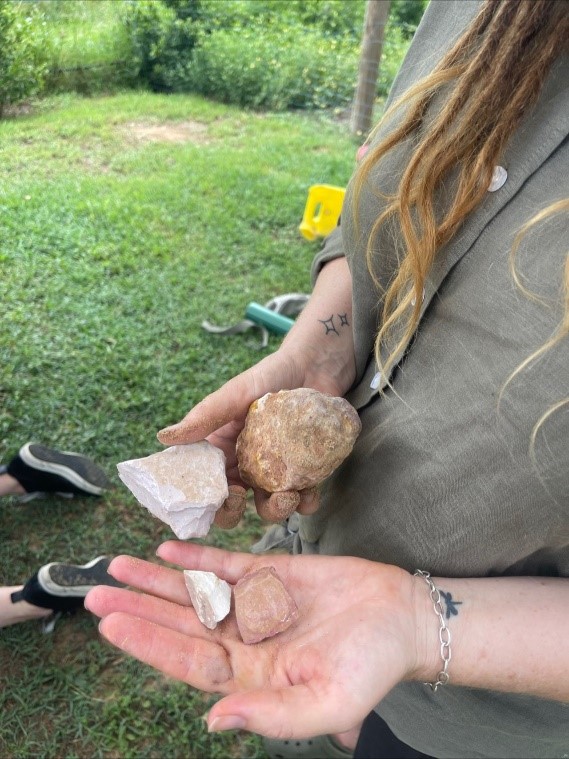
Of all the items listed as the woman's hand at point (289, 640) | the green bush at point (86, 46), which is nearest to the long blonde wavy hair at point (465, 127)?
the woman's hand at point (289, 640)

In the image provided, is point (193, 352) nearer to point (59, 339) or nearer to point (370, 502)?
point (59, 339)

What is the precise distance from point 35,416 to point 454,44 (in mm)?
2225

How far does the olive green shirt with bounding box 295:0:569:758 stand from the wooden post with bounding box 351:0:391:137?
4.20m

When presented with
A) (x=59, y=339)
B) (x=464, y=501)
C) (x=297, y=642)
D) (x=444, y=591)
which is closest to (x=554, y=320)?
(x=464, y=501)

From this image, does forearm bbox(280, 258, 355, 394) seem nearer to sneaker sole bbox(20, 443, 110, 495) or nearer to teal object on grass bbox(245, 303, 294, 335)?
sneaker sole bbox(20, 443, 110, 495)

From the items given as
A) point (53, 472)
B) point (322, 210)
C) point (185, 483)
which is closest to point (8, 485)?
point (53, 472)

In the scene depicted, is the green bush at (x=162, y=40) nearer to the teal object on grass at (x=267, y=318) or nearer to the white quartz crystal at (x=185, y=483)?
Result: the teal object on grass at (x=267, y=318)

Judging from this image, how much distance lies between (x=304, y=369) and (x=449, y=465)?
52cm

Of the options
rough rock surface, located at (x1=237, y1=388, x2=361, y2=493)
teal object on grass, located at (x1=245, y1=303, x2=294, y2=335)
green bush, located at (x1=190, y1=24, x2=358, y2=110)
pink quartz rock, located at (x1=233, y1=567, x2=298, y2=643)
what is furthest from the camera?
teal object on grass, located at (x1=245, y1=303, x2=294, y2=335)

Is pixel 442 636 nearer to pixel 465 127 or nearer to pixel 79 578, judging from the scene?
pixel 465 127

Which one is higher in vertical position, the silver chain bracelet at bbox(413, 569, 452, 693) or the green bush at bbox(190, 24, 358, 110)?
the green bush at bbox(190, 24, 358, 110)

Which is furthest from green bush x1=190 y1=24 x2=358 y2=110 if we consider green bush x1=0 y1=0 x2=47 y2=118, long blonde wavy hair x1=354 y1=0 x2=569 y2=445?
long blonde wavy hair x1=354 y1=0 x2=569 y2=445

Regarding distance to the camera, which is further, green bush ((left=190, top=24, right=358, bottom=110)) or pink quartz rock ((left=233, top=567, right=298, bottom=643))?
green bush ((left=190, top=24, right=358, bottom=110))

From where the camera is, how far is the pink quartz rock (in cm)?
109
